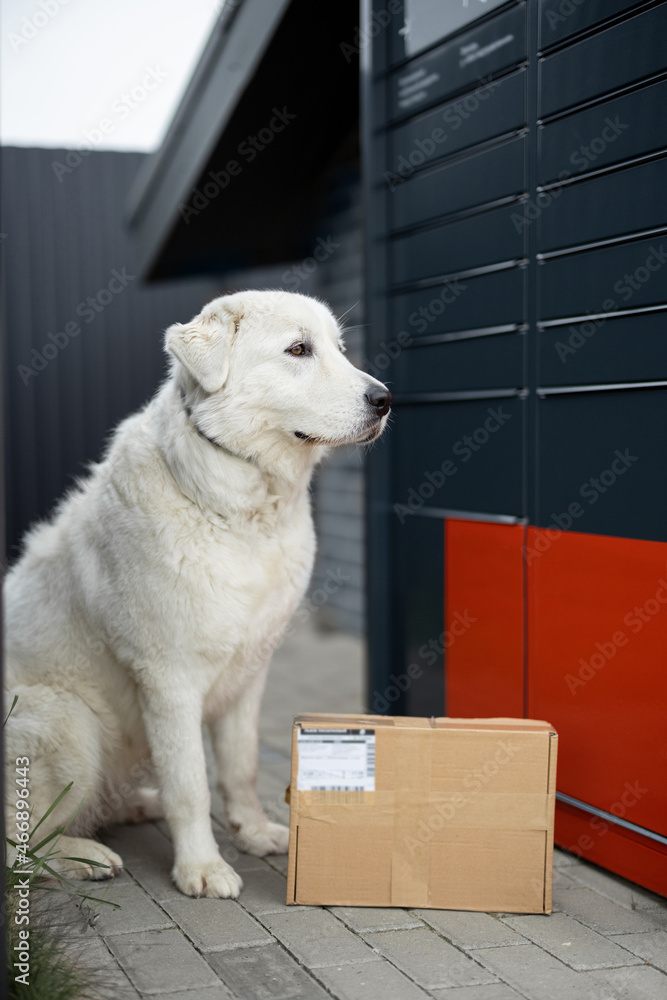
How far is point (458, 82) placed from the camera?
137 inches

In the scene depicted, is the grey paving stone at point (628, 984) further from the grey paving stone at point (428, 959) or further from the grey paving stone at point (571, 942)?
the grey paving stone at point (428, 959)

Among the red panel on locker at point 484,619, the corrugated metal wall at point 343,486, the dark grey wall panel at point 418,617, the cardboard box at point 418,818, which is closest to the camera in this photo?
the cardboard box at point 418,818

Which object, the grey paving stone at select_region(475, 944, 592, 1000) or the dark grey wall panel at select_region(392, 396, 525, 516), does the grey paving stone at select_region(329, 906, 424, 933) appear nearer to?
the grey paving stone at select_region(475, 944, 592, 1000)

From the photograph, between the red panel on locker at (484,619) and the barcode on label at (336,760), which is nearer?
the barcode on label at (336,760)

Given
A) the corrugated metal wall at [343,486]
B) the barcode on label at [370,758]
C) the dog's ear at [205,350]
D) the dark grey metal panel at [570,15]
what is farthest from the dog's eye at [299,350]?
the corrugated metal wall at [343,486]

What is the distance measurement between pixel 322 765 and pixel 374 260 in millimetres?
2212

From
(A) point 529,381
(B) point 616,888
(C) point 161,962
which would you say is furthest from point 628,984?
(A) point 529,381

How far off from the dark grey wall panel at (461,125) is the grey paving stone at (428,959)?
2.59 m

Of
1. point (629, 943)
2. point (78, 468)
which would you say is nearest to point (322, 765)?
point (629, 943)

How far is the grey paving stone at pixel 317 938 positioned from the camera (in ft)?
7.77

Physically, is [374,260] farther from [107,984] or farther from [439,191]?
[107,984]

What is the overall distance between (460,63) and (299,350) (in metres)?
1.53

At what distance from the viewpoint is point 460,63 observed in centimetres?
346

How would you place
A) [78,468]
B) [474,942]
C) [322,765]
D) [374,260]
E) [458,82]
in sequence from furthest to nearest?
[78,468], [374,260], [458,82], [322,765], [474,942]
